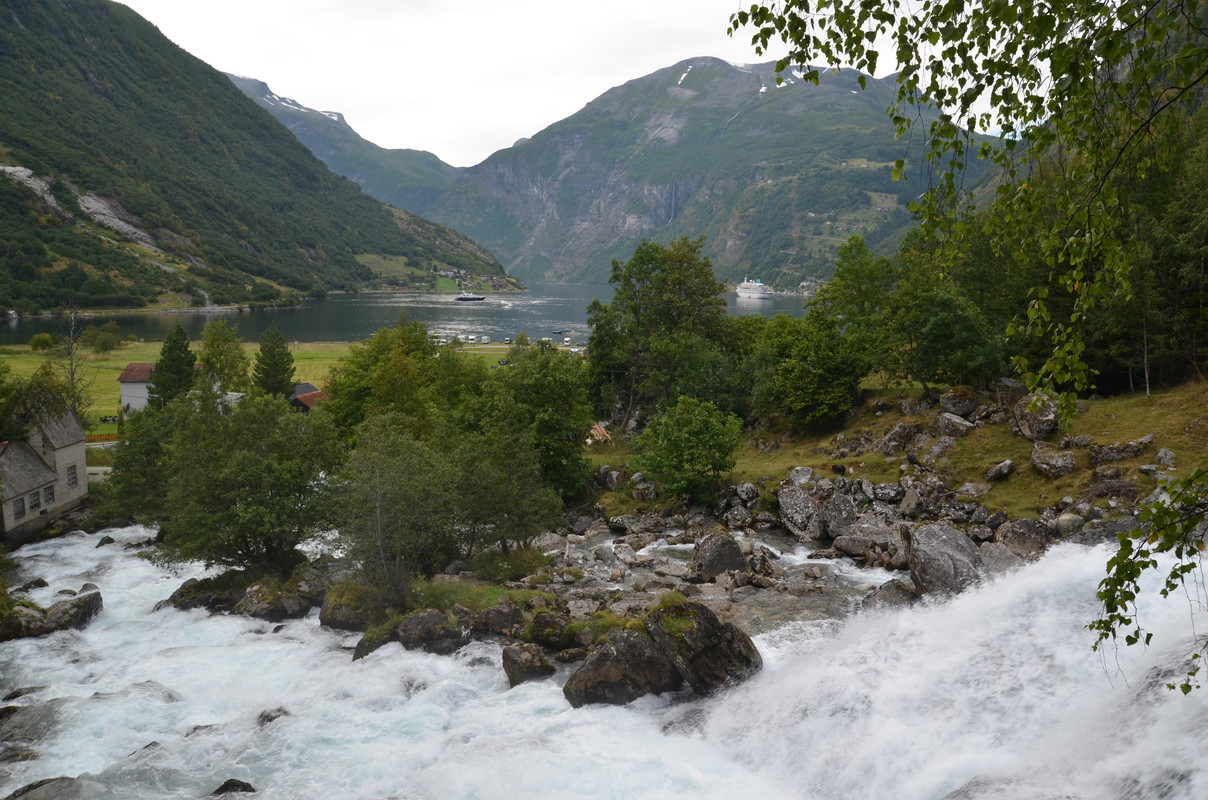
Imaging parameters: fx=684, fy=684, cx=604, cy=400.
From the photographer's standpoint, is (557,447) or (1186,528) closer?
(1186,528)

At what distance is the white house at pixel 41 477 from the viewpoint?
39250 millimetres

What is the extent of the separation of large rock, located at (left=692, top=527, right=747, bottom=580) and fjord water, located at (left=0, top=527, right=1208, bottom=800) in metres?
6.98

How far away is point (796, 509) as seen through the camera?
Answer: 3578cm

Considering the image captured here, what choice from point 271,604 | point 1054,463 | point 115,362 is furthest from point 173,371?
point 1054,463

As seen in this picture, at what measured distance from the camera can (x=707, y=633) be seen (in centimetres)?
1984

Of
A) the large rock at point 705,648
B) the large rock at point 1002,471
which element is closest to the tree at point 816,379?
the large rock at point 1002,471

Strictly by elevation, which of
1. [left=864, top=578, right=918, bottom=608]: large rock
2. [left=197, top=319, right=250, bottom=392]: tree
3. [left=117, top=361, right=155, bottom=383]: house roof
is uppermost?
[left=197, top=319, right=250, bottom=392]: tree

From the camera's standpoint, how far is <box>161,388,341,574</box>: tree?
31406mm

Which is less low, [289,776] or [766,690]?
[766,690]

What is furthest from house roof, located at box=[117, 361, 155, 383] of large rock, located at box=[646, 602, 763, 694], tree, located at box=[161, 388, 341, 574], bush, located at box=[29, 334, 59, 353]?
large rock, located at box=[646, 602, 763, 694]

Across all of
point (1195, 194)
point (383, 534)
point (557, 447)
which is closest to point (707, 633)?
point (383, 534)

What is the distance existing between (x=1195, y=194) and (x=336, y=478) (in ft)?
142

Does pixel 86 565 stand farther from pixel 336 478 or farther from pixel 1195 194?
pixel 1195 194

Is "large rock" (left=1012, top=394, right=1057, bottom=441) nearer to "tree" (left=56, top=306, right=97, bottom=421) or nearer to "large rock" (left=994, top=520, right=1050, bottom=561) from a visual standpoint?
"large rock" (left=994, top=520, right=1050, bottom=561)
